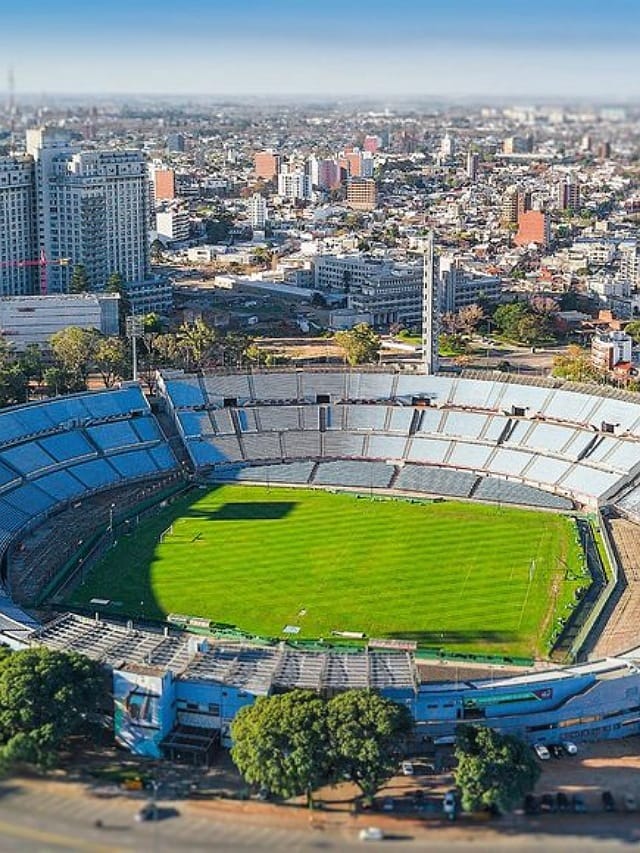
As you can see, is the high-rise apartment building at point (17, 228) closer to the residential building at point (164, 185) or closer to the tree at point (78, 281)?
the tree at point (78, 281)

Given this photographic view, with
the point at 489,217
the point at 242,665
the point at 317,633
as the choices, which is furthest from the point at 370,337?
the point at 489,217

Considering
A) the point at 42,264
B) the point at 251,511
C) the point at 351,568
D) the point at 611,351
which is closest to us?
the point at 351,568

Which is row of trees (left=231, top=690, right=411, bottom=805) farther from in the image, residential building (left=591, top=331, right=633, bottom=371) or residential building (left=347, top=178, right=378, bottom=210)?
residential building (left=347, top=178, right=378, bottom=210)

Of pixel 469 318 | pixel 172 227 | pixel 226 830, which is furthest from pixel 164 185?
pixel 226 830

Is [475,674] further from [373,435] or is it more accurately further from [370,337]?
[370,337]

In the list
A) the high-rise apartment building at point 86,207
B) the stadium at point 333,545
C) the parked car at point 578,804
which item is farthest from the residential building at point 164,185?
the parked car at point 578,804

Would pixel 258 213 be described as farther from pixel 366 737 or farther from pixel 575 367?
pixel 366 737

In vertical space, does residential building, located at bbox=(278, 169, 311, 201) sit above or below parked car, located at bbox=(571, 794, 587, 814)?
above

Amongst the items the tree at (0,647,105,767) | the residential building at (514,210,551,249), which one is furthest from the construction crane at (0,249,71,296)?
the tree at (0,647,105,767)
